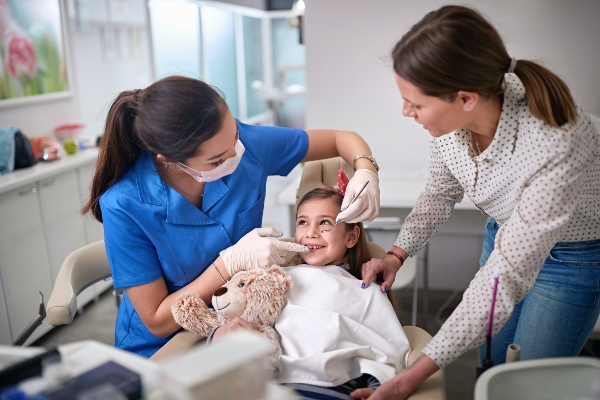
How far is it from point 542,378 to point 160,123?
98 cm

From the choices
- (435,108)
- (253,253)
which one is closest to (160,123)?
(253,253)

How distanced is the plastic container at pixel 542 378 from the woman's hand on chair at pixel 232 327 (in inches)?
21.9

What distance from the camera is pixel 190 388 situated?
2.08 feet

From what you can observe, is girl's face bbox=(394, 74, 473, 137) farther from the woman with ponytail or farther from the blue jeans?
the blue jeans

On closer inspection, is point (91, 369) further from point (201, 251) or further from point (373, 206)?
point (373, 206)

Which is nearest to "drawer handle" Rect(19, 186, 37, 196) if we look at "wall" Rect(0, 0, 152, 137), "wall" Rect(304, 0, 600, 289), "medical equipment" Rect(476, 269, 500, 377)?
"wall" Rect(0, 0, 152, 137)

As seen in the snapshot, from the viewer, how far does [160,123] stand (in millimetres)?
1266

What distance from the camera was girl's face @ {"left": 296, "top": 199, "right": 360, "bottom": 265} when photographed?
156 cm

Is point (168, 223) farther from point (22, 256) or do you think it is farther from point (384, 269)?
point (22, 256)

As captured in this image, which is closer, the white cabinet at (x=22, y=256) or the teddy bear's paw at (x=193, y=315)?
the teddy bear's paw at (x=193, y=315)

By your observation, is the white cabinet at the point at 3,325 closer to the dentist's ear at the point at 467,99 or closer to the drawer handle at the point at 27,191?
the drawer handle at the point at 27,191

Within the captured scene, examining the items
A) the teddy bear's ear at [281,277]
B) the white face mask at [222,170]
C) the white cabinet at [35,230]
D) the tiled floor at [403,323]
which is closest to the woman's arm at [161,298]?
the teddy bear's ear at [281,277]

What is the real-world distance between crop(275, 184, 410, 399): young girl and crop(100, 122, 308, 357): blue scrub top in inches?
8.0

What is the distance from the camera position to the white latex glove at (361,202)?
1441 mm
